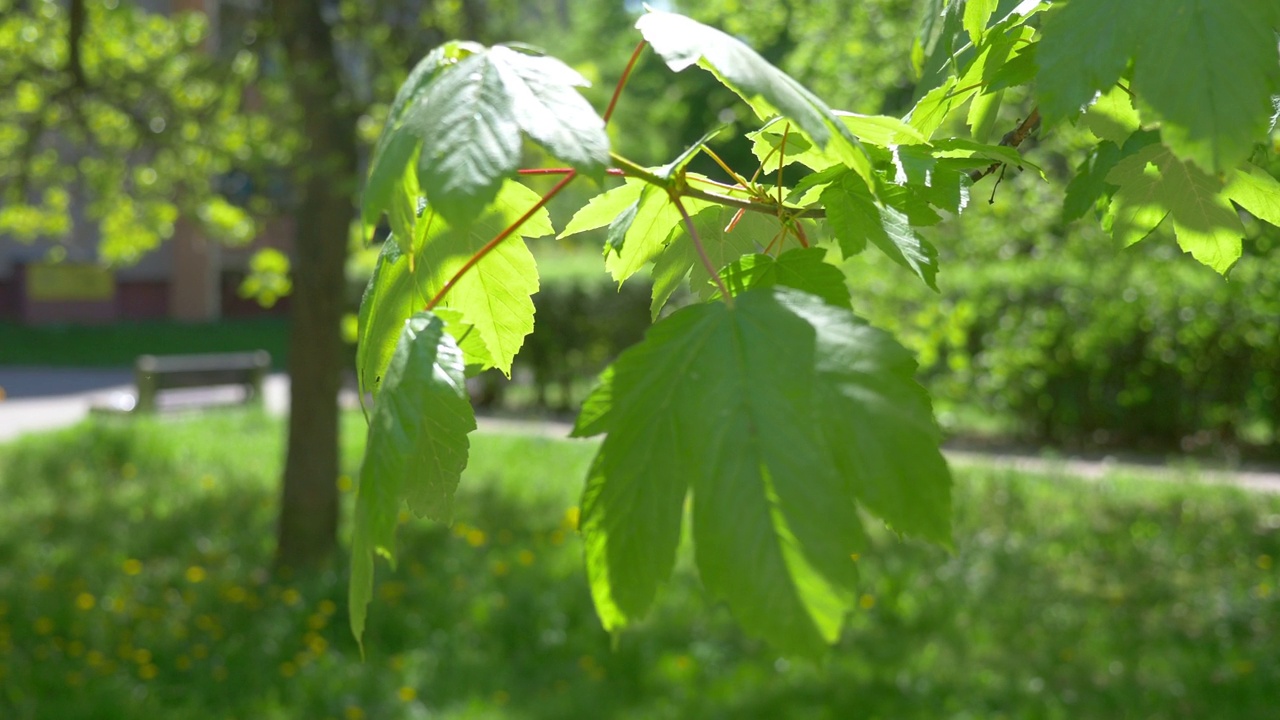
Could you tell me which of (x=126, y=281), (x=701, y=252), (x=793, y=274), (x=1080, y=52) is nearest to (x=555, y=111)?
(x=701, y=252)

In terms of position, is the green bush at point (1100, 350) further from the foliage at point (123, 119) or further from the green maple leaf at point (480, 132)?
the green maple leaf at point (480, 132)

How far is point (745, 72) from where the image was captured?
2.52 ft

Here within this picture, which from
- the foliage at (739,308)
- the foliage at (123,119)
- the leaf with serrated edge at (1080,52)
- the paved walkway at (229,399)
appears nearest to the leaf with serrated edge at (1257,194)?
the foliage at (739,308)

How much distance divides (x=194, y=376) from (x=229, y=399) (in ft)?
2.74

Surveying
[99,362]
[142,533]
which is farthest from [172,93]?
[99,362]

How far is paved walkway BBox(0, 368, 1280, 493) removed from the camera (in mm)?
8094

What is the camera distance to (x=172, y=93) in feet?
21.7

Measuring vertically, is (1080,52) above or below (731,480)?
above

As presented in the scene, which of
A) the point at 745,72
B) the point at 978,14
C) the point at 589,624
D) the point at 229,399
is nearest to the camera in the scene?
the point at 745,72

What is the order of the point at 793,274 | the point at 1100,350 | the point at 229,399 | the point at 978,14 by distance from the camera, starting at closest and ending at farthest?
the point at 793,274 < the point at 978,14 < the point at 1100,350 < the point at 229,399

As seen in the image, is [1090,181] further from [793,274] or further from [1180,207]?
[793,274]

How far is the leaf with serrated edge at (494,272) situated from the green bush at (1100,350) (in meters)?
5.45

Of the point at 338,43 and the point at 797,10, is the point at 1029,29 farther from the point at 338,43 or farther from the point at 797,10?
the point at 338,43

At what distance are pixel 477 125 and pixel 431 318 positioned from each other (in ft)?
0.58
